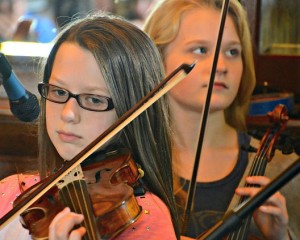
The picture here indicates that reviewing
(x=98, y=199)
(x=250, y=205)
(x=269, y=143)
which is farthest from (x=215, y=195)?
(x=250, y=205)

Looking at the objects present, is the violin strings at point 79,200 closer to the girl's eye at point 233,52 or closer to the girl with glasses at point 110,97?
the girl with glasses at point 110,97

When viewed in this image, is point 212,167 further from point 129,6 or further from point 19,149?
point 129,6

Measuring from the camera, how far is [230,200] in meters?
0.90

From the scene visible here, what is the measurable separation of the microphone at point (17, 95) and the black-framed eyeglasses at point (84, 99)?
0.06 m

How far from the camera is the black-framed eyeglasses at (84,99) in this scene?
0.72m

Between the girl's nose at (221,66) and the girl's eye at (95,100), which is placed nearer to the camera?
the girl's eye at (95,100)

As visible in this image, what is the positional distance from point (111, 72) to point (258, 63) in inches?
17.0

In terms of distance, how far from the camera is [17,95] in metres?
0.79

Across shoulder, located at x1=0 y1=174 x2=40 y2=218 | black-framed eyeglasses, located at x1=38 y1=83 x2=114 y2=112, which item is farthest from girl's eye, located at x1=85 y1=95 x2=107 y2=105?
shoulder, located at x1=0 y1=174 x2=40 y2=218

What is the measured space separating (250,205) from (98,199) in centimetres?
21

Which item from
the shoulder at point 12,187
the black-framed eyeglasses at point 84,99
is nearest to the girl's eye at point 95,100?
the black-framed eyeglasses at point 84,99

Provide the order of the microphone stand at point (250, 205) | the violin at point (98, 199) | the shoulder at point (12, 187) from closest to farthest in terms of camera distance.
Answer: the microphone stand at point (250, 205), the violin at point (98, 199), the shoulder at point (12, 187)

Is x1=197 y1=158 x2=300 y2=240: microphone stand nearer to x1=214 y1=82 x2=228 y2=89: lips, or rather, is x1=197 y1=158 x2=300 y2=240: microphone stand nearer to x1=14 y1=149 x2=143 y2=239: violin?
x1=14 y1=149 x2=143 y2=239: violin

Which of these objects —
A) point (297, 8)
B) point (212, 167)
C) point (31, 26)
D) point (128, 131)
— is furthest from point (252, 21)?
point (31, 26)
